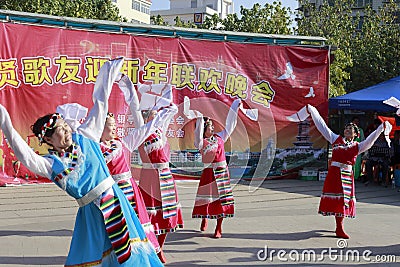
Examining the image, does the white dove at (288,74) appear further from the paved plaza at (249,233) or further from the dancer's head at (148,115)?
the dancer's head at (148,115)

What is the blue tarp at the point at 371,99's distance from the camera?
12608mm

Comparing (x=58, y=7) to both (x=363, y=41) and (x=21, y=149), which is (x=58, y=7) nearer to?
(x=363, y=41)

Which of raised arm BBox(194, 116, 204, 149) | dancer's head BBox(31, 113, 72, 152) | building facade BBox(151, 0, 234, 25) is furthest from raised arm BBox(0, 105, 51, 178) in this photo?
building facade BBox(151, 0, 234, 25)

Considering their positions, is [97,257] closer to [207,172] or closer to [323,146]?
[207,172]

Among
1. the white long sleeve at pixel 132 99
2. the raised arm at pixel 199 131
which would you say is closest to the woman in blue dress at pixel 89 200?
the white long sleeve at pixel 132 99

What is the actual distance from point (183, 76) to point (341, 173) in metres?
5.67

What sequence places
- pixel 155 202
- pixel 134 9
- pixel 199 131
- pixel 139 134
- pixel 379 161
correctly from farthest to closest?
1. pixel 134 9
2. pixel 379 161
3. pixel 199 131
4. pixel 155 202
5. pixel 139 134

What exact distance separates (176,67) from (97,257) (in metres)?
9.08

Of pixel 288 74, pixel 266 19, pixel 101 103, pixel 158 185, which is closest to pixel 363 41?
pixel 266 19

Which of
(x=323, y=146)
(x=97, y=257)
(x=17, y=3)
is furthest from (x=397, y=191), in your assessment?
(x=17, y=3)

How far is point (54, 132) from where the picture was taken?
363 centimetres

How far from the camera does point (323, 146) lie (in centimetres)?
1383

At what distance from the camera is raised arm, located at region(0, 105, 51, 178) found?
10.9 ft

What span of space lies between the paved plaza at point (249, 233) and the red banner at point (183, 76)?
2.89ft
